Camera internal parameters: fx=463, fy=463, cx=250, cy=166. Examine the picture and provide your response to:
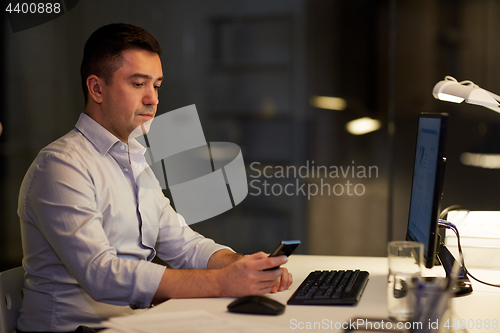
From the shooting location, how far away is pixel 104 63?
1.71 metres

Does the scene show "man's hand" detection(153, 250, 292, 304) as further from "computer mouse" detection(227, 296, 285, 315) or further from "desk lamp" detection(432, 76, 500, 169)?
"desk lamp" detection(432, 76, 500, 169)

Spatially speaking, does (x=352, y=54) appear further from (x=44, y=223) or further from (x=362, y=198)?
(x=44, y=223)

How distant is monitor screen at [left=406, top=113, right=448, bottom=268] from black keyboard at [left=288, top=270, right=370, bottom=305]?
210mm

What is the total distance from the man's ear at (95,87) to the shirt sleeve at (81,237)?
341 millimetres

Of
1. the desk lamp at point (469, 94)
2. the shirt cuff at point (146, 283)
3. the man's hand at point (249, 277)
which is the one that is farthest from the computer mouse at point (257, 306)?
the desk lamp at point (469, 94)

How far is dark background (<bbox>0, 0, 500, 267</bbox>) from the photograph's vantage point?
9.29ft

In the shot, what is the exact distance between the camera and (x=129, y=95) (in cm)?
172

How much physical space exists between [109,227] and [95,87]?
1.75 feet

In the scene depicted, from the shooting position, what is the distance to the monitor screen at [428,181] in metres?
1.17

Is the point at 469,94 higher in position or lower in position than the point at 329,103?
higher

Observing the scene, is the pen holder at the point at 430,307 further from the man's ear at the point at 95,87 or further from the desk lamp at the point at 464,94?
the man's ear at the point at 95,87

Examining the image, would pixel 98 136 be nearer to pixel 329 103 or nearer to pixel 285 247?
pixel 285 247

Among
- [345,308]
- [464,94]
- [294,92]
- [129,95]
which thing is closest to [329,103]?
[294,92]

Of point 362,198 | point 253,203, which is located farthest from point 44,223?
point 362,198
